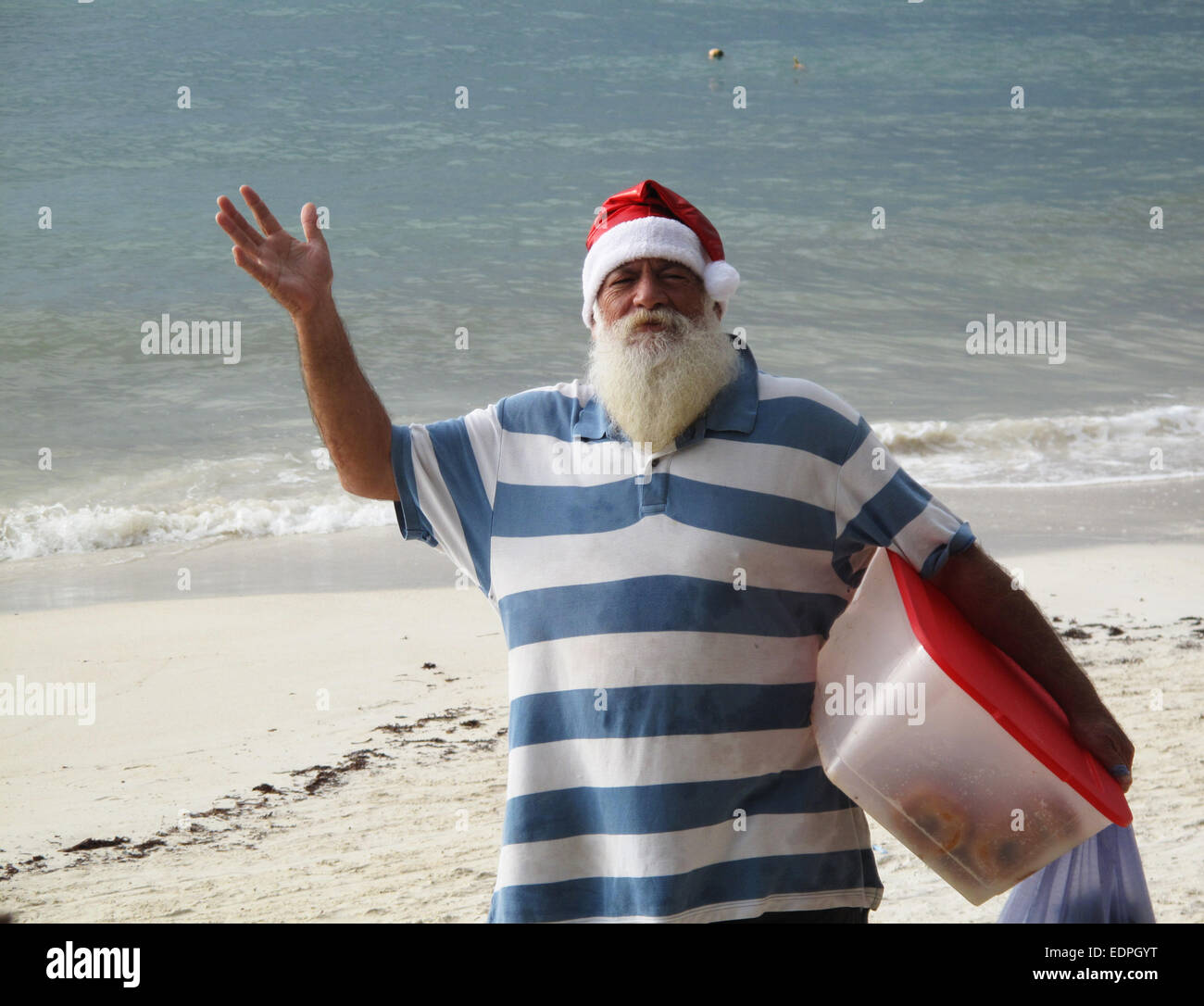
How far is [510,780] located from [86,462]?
9.19 meters

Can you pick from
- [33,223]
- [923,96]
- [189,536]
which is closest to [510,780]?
[189,536]

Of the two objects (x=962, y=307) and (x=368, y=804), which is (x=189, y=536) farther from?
(x=962, y=307)

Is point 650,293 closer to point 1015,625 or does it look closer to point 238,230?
point 238,230

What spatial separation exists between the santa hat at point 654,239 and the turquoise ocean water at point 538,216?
6.14 meters

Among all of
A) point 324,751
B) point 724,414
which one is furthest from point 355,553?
point 724,414

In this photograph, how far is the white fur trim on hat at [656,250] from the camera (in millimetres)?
2512

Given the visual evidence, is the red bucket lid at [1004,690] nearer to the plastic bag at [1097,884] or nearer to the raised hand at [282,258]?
the plastic bag at [1097,884]

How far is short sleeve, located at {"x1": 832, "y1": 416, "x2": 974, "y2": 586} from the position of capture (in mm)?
2263

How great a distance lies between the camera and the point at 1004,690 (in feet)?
7.13

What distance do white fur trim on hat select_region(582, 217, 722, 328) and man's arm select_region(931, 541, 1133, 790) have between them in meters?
0.70

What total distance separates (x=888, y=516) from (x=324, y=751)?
344cm

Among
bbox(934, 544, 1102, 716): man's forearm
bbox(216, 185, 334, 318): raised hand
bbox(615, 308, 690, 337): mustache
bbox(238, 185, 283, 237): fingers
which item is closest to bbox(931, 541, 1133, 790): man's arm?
bbox(934, 544, 1102, 716): man's forearm

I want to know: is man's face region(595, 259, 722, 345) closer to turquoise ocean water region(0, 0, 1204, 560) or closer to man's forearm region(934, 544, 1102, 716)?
man's forearm region(934, 544, 1102, 716)

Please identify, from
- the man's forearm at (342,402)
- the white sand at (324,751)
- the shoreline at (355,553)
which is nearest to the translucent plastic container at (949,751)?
the man's forearm at (342,402)
